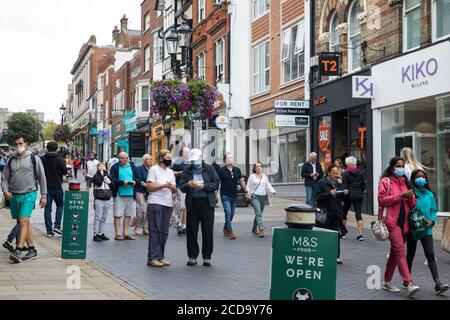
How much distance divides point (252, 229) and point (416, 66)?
641cm

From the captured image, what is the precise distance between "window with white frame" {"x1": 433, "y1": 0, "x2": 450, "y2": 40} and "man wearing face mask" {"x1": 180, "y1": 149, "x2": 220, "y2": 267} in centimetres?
905

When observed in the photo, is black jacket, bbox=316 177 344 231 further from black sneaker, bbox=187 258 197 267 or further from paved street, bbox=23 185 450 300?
black sneaker, bbox=187 258 197 267

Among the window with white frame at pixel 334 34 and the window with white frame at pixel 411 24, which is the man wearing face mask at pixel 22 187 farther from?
the window with white frame at pixel 334 34

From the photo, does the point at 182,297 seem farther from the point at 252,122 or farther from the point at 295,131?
the point at 252,122

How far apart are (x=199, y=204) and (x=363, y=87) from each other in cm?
1060

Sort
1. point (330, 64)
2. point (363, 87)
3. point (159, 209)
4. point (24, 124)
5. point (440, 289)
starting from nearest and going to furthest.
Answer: point (440, 289) < point (159, 209) < point (363, 87) < point (330, 64) < point (24, 124)

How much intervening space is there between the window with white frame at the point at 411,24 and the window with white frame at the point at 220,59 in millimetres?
16276

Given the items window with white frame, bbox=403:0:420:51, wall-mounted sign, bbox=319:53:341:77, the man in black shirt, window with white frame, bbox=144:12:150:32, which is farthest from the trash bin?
window with white frame, bbox=144:12:150:32

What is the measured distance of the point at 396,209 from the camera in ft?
29.2

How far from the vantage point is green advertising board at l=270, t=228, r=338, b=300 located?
21.0 feet

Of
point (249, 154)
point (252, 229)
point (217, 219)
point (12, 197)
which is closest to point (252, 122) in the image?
point (249, 154)

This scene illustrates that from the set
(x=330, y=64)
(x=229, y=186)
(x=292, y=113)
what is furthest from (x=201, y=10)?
(x=229, y=186)

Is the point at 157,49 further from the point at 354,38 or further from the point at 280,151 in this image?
the point at 354,38

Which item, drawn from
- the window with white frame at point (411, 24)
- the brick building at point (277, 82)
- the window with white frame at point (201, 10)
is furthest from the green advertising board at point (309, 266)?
the window with white frame at point (201, 10)
